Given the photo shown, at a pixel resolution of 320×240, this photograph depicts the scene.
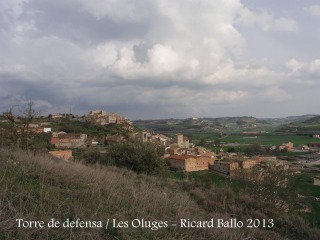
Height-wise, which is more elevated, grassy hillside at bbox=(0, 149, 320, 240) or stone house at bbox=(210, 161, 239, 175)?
grassy hillside at bbox=(0, 149, 320, 240)

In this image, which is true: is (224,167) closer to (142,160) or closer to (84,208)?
(142,160)

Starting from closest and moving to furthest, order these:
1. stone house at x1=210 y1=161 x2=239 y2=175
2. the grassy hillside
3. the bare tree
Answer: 1. the grassy hillside
2. the bare tree
3. stone house at x1=210 y1=161 x2=239 y2=175

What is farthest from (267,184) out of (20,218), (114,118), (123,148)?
(114,118)

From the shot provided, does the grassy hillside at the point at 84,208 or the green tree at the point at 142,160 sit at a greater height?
the grassy hillside at the point at 84,208

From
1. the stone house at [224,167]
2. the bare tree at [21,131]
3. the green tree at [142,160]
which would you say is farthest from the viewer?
the stone house at [224,167]

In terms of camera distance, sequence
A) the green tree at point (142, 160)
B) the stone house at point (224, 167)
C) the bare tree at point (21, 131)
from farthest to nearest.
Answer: the stone house at point (224, 167) < the green tree at point (142, 160) < the bare tree at point (21, 131)

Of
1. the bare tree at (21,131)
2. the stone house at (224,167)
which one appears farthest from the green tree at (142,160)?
the stone house at (224,167)

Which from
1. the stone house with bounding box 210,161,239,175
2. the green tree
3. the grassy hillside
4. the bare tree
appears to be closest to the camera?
the grassy hillside

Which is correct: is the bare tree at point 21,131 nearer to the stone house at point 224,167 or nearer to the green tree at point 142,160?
the green tree at point 142,160

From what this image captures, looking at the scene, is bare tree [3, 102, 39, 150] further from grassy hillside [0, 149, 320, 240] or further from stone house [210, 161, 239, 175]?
stone house [210, 161, 239, 175]

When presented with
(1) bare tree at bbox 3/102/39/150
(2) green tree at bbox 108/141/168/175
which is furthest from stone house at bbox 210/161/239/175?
(1) bare tree at bbox 3/102/39/150

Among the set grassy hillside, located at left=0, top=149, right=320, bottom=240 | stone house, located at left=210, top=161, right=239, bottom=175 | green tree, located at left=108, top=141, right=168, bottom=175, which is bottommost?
stone house, located at left=210, top=161, right=239, bottom=175

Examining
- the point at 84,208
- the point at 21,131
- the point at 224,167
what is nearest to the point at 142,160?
the point at 21,131

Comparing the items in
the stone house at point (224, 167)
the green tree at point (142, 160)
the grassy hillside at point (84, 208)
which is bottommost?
the stone house at point (224, 167)
